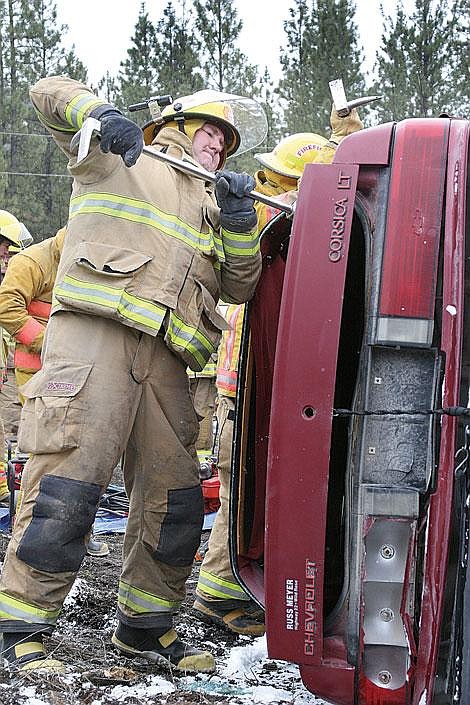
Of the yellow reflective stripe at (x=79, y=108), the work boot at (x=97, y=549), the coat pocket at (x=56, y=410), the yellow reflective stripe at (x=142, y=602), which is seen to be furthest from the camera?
the work boot at (x=97, y=549)

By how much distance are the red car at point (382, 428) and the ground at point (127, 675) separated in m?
0.60

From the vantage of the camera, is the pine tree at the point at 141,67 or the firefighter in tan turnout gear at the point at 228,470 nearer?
the firefighter in tan turnout gear at the point at 228,470

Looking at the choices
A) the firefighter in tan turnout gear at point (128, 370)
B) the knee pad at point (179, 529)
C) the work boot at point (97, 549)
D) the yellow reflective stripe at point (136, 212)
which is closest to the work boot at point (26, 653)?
the firefighter in tan turnout gear at point (128, 370)

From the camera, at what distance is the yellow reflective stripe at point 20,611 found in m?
3.07

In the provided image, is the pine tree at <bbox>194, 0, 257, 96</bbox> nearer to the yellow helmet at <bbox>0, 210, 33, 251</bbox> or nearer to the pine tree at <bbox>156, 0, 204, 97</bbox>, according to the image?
the pine tree at <bbox>156, 0, 204, 97</bbox>

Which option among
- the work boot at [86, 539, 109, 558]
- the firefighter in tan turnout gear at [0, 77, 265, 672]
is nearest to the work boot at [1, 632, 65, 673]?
the firefighter in tan turnout gear at [0, 77, 265, 672]

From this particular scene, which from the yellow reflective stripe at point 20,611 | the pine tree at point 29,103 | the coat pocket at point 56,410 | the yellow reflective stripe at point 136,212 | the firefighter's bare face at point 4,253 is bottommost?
the yellow reflective stripe at point 20,611

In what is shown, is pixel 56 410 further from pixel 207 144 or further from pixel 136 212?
pixel 207 144

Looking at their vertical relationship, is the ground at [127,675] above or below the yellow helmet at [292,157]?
below

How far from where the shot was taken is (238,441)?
127 inches

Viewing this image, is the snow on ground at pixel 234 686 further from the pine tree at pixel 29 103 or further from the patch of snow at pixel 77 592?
the pine tree at pixel 29 103

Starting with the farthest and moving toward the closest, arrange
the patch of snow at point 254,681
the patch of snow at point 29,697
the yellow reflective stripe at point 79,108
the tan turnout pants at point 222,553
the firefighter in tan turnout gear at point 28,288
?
the firefighter in tan turnout gear at point 28,288
the tan turnout pants at point 222,553
the yellow reflective stripe at point 79,108
the patch of snow at point 254,681
the patch of snow at point 29,697

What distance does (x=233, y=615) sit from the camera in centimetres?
403

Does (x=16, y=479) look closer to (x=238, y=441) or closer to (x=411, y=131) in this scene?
(x=238, y=441)
